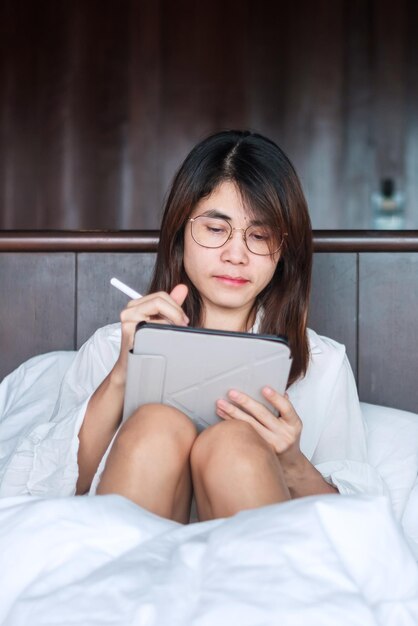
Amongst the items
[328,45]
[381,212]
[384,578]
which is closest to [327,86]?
[328,45]

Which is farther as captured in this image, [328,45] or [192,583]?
[328,45]

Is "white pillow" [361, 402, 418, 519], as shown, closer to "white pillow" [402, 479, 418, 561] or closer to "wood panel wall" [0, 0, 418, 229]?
"white pillow" [402, 479, 418, 561]

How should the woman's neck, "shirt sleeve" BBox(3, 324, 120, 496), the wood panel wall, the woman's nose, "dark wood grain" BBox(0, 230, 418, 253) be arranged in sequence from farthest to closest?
the wood panel wall, "dark wood grain" BBox(0, 230, 418, 253), the woman's neck, the woman's nose, "shirt sleeve" BBox(3, 324, 120, 496)

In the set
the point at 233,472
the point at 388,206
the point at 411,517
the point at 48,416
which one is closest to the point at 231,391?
the point at 233,472

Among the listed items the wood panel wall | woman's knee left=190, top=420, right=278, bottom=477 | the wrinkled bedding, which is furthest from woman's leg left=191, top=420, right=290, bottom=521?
the wood panel wall

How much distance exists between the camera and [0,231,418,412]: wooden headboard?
1553mm

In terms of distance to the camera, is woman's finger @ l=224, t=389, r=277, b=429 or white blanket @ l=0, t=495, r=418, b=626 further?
woman's finger @ l=224, t=389, r=277, b=429

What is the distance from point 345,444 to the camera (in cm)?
123

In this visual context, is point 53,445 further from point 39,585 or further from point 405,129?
point 405,129

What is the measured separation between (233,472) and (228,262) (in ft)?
1.44

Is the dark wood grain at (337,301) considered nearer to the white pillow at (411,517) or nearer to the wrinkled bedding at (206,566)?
the white pillow at (411,517)

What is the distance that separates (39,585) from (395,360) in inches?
41.3

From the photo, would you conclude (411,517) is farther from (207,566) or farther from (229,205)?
(207,566)

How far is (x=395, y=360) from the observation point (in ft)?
5.09
